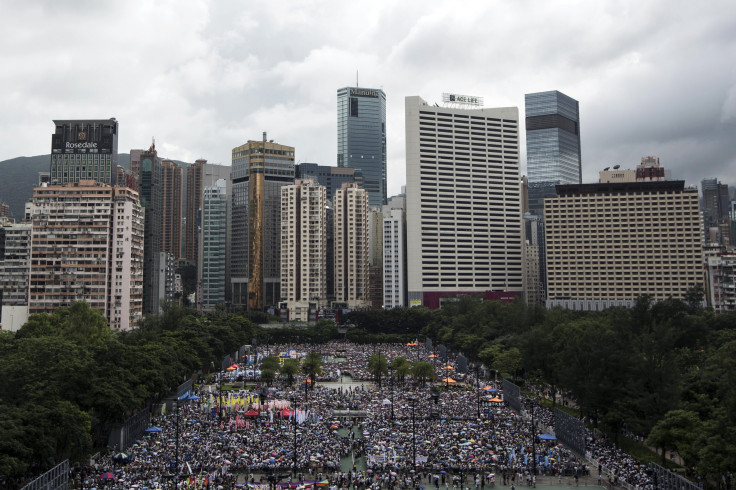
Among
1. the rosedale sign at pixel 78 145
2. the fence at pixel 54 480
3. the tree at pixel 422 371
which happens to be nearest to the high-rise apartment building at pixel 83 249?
the rosedale sign at pixel 78 145

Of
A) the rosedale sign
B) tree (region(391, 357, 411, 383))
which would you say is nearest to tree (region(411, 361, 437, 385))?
tree (region(391, 357, 411, 383))

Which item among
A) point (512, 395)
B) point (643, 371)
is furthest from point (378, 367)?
point (643, 371)

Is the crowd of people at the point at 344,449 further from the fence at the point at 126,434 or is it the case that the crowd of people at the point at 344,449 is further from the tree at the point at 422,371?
the tree at the point at 422,371

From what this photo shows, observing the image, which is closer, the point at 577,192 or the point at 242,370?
the point at 242,370

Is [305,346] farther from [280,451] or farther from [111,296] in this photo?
[280,451]

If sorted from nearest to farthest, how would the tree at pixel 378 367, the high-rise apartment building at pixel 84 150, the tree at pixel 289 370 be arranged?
the tree at pixel 289 370 < the tree at pixel 378 367 < the high-rise apartment building at pixel 84 150

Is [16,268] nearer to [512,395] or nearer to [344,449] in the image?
[344,449]

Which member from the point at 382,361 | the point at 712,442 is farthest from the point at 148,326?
the point at 712,442
